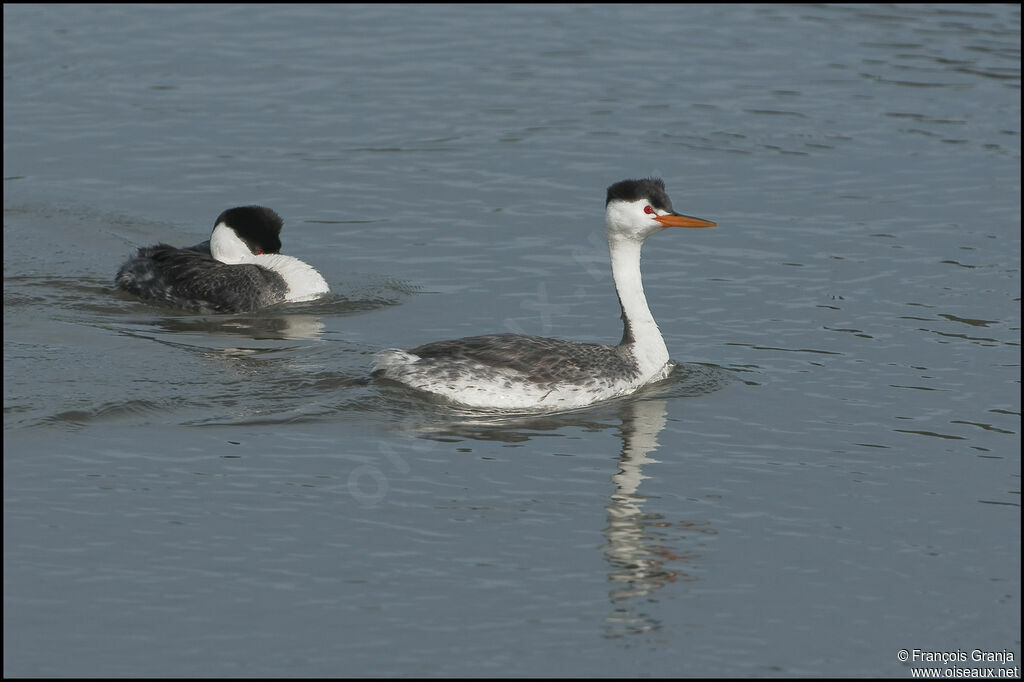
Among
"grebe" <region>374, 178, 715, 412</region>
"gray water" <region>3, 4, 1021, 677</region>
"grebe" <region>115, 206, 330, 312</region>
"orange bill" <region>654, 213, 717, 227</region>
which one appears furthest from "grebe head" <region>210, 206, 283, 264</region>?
"orange bill" <region>654, 213, 717, 227</region>

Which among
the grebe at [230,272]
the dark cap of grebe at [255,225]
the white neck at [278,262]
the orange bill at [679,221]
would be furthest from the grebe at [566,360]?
the dark cap of grebe at [255,225]

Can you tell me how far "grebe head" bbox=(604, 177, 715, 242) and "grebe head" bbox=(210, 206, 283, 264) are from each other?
480 cm

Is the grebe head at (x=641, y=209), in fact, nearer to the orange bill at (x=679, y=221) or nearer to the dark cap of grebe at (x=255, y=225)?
the orange bill at (x=679, y=221)

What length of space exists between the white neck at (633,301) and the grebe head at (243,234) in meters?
4.68

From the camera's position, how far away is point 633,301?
13.5 metres

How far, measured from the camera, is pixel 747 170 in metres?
20.5

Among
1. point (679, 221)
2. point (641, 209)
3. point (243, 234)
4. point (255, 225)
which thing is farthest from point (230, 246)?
point (679, 221)

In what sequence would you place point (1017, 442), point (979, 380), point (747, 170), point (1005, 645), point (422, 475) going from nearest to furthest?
1. point (1005, 645)
2. point (422, 475)
3. point (1017, 442)
4. point (979, 380)
5. point (747, 170)

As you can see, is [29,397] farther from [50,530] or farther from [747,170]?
[747,170]

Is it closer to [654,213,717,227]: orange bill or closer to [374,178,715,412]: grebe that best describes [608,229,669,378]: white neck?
[374,178,715,412]: grebe

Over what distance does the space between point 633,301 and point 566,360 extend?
1.20 m

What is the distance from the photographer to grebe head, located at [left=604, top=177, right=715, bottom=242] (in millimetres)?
13062

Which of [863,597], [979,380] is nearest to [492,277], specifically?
[979,380]

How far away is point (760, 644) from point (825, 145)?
45.9 feet
